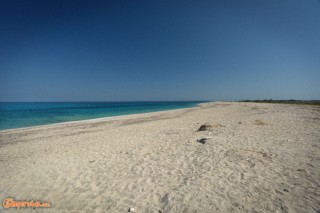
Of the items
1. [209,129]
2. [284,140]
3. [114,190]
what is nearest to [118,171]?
[114,190]

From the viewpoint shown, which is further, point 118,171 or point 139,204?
point 118,171

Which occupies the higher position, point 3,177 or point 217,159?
point 217,159

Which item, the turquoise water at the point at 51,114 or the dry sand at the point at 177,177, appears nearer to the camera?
the dry sand at the point at 177,177

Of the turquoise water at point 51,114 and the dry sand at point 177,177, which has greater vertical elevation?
the dry sand at point 177,177

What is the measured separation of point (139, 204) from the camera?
166 inches

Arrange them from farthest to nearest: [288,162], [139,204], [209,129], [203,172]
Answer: [209,129] → [288,162] → [203,172] → [139,204]

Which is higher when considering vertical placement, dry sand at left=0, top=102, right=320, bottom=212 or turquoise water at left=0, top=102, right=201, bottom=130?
dry sand at left=0, top=102, right=320, bottom=212

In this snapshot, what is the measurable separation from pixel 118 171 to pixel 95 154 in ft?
8.99

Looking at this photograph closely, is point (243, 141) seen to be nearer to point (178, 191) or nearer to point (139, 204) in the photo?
point (178, 191)

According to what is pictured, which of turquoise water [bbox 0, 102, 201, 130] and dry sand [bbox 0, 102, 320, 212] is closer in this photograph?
dry sand [bbox 0, 102, 320, 212]

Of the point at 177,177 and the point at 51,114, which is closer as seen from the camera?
the point at 177,177

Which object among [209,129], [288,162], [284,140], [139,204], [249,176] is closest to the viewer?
[139,204]

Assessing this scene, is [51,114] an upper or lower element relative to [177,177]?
lower

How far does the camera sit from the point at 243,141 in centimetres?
877
